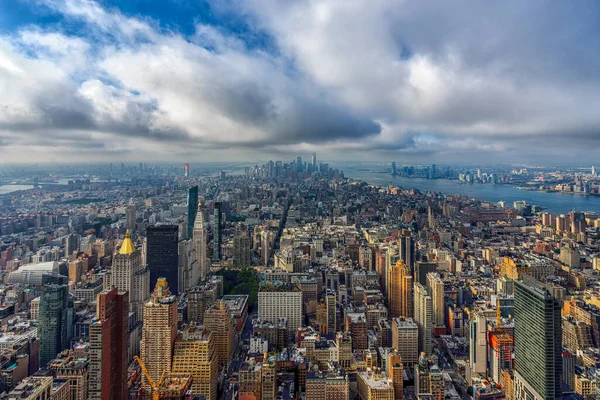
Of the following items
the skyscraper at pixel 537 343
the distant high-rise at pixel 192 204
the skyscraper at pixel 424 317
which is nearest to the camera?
the skyscraper at pixel 537 343

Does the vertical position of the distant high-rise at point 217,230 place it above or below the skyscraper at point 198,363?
above

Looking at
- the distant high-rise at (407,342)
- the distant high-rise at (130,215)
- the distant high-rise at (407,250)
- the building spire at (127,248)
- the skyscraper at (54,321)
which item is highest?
the distant high-rise at (130,215)

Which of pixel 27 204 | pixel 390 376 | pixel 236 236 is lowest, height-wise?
pixel 390 376

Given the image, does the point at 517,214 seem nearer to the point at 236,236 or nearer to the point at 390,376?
the point at 236,236

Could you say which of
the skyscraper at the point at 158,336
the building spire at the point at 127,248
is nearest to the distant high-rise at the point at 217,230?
the building spire at the point at 127,248

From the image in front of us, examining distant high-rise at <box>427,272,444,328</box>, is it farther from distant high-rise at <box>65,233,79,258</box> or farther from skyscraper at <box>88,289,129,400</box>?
distant high-rise at <box>65,233,79,258</box>

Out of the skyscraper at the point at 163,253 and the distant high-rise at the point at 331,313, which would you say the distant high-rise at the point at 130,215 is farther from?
the distant high-rise at the point at 331,313

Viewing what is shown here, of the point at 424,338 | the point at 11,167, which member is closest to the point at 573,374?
the point at 424,338
